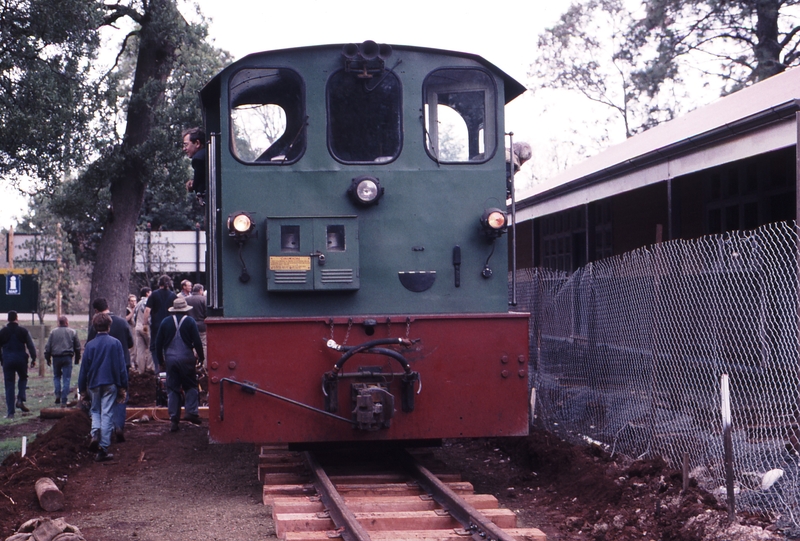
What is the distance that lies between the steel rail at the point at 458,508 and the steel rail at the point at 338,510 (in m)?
0.68

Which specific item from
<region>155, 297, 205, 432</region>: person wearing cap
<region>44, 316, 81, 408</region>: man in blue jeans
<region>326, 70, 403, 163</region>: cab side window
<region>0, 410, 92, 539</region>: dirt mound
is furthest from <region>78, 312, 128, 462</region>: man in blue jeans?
<region>44, 316, 81, 408</region>: man in blue jeans

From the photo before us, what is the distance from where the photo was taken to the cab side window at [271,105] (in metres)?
7.68

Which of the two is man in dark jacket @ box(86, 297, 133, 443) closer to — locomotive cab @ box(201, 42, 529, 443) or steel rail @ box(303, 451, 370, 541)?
locomotive cab @ box(201, 42, 529, 443)

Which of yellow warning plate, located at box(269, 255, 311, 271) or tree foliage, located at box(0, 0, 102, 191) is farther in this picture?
tree foliage, located at box(0, 0, 102, 191)

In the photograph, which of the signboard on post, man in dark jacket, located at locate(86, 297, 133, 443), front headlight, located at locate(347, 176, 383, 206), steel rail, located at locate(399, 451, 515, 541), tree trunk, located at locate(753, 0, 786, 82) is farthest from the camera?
tree trunk, located at locate(753, 0, 786, 82)

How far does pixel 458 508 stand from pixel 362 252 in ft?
7.52

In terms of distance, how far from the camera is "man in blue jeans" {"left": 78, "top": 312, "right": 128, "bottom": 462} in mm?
9984

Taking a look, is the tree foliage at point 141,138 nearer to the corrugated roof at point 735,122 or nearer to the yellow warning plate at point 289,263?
the corrugated roof at point 735,122

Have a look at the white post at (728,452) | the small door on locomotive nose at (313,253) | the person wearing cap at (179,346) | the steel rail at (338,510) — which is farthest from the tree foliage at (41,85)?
the white post at (728,452)

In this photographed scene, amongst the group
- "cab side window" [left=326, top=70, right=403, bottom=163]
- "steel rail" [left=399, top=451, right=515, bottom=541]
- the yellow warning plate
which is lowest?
"steel rail" [left=399, top=451, right=515, bottom=541]

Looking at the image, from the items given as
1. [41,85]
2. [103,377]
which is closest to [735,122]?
[103,377]

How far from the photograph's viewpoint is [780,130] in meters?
9.19

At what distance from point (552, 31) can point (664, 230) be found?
94.3ft

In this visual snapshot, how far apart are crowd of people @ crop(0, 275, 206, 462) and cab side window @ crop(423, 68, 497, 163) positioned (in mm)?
4344
